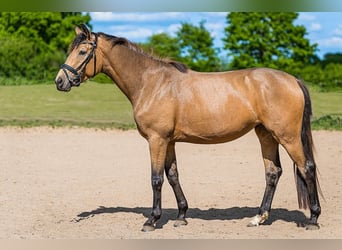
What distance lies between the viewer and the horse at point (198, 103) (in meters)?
4.65

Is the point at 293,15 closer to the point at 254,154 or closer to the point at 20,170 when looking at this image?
the point at 254,154

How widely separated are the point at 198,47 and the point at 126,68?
11.0 meters

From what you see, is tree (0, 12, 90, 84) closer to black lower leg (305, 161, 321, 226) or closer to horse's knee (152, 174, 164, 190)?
horse's knee (152, 174, 164, 190)

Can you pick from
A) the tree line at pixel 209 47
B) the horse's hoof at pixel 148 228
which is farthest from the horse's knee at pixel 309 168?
the tree line at pixel 209 47

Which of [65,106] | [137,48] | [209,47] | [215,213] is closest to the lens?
[137,48]

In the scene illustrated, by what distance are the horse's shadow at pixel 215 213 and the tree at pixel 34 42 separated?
9805 millimetres

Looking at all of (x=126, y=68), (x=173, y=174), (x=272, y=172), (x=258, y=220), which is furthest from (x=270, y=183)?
(x=126, y=68)

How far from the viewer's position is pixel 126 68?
4855mm

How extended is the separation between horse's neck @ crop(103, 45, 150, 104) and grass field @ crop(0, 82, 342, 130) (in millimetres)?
8053

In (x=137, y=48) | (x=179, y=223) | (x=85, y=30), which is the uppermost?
(x=85, y=30)

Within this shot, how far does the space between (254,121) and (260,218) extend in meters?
0.90

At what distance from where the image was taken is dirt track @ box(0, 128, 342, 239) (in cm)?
489

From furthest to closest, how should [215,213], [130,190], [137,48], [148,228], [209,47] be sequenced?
[209,47]
[130,190]
[215,213]
[137,48]
[148,228]

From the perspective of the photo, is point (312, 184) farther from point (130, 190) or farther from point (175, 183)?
point (130, 190)
